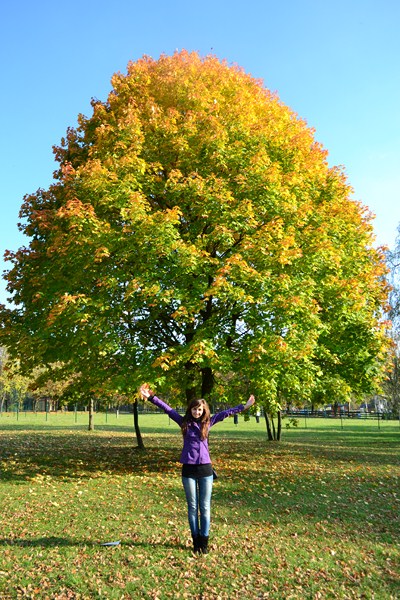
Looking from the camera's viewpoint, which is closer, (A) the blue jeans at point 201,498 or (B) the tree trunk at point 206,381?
(A) the blue jeans at point 201,498

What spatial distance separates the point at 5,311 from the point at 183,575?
39.9 ft

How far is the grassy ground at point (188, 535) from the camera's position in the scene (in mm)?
5766

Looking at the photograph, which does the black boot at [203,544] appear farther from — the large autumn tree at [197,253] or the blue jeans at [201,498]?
the large autumn tree at [197,253]

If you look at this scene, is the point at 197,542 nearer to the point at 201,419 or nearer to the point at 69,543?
the point at 201,419

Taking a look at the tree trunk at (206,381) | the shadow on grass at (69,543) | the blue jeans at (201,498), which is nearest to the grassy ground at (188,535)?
the shadow on grass at (69,543)

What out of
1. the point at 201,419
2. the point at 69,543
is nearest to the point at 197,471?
the point at 201,419

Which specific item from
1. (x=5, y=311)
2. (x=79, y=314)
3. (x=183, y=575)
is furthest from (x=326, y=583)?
(x=5, y=311)

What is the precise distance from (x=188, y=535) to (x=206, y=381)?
714cm

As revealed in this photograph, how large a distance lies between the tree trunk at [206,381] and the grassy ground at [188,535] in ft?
8.57

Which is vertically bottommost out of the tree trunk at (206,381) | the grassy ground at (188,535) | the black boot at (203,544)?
the grassy ground at (188,535)

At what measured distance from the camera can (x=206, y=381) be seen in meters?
14.7

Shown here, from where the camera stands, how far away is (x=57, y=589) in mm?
5605

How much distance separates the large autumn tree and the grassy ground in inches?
105

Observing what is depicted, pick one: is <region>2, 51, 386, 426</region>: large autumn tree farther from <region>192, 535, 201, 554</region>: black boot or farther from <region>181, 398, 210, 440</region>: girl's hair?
<region>192, 535, 201, 554</region>: black boot
